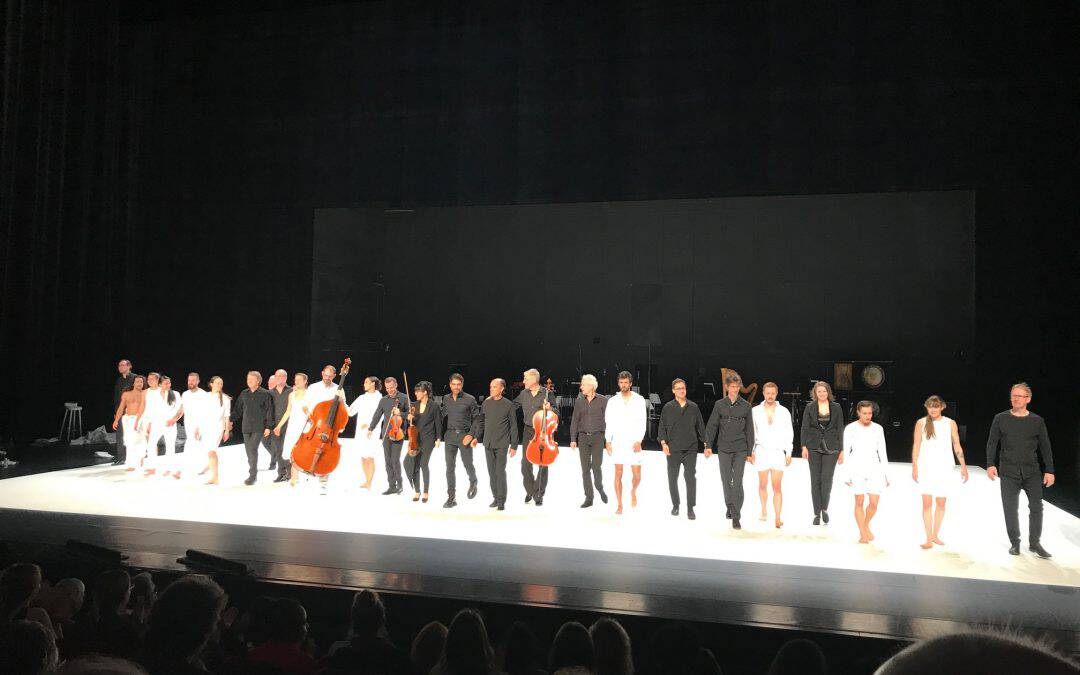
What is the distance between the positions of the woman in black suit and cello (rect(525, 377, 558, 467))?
7.64 ft

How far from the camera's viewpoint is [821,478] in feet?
21.2

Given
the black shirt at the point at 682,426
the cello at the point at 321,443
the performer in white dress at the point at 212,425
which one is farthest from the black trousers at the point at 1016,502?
the performer in white dress at the point at 212,425

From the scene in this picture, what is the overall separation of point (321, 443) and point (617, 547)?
331cm

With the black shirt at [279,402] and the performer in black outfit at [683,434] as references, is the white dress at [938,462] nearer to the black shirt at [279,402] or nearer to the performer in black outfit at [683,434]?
the performer in black outfit at [683,434]

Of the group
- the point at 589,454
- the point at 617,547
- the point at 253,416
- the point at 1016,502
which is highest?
the point at 253,416

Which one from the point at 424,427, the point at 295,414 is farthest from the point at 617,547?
the point at 295,414

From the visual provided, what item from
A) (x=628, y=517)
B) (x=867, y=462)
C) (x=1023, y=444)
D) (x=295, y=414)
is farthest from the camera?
(x=295, y=414)

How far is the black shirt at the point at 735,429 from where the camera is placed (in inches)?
256

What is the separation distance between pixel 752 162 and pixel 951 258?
3139mm

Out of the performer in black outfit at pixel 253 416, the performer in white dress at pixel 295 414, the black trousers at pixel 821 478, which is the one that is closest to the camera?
the black trousers at pixel 821 478

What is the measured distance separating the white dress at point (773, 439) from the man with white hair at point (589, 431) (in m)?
1.50

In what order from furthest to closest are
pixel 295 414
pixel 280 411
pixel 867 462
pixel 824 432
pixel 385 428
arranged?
1. pixel 280 411
2. pixel 295 414
3. pixel 385 428
4. pixel 824 432
5. pixel 867 462

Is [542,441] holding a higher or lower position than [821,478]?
higher

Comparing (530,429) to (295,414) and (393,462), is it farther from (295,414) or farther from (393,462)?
(295,414)
